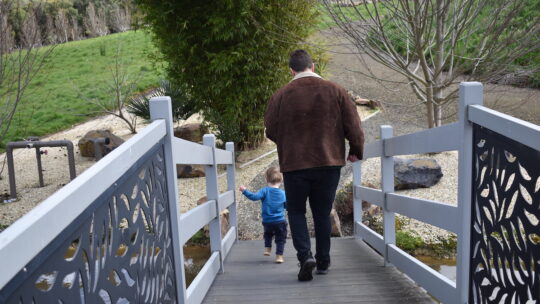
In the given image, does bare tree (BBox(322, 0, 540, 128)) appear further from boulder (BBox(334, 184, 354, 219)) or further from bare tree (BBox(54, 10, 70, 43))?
bare tree (BBox(54, 10, 70, 43))

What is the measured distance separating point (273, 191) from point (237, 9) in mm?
5854

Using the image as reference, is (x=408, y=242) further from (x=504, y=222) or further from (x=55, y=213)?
(x=55, y=213)

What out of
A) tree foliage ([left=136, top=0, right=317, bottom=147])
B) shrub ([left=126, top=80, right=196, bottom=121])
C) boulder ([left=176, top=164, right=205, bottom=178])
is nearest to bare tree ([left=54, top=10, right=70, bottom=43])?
shrub ([left=126, top=80, right=196, bottom=121])

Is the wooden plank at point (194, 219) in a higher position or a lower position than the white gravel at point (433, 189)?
higher

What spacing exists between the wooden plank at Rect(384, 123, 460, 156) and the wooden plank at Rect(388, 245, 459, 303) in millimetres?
705

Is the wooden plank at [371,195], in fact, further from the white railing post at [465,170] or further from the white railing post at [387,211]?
the white railing post at [465,170]

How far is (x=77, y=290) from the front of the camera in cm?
143

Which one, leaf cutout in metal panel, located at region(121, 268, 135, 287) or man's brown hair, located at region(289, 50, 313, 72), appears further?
man's brown hair, located at region(289, 50, 313, 72)

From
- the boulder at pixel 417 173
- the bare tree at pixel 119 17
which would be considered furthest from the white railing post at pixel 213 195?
the bare tree at pixel 119 17

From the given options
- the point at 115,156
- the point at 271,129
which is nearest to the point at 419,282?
the point at 271,129

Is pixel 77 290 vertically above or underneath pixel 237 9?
underneath

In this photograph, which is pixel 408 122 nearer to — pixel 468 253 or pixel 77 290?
pixel 468 253

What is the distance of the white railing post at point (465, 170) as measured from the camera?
8.32ft

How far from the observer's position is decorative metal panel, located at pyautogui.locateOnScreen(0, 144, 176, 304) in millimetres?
1279
